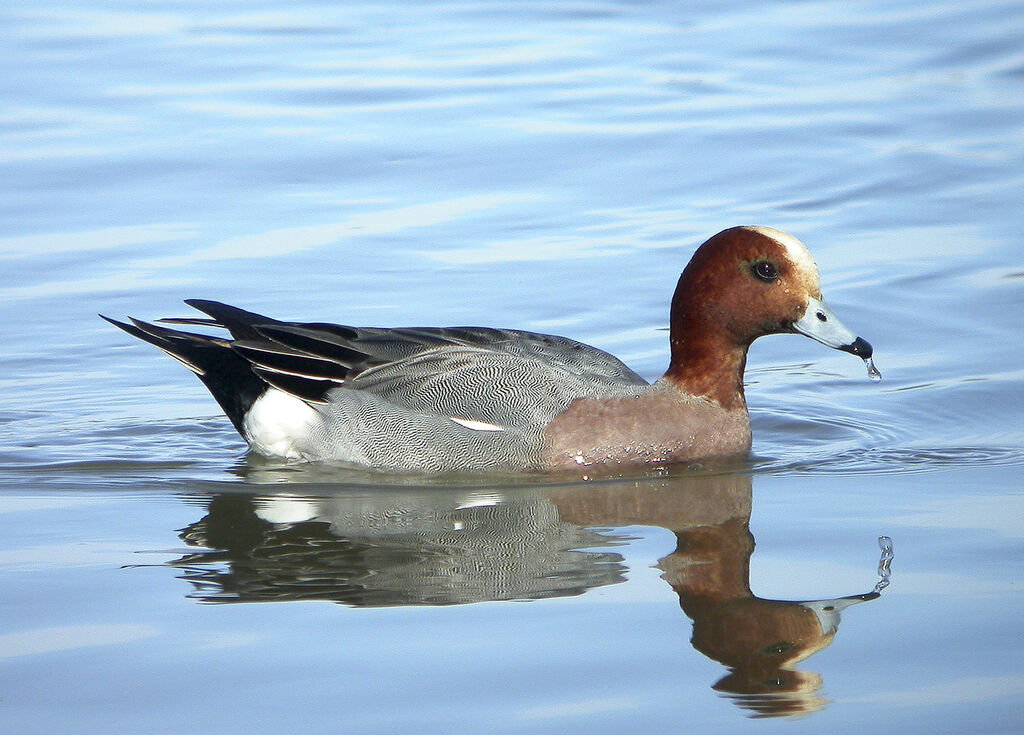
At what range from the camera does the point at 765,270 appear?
6.13m

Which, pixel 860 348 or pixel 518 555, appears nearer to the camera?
pixel 518 555

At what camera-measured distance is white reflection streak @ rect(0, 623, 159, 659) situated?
4.14 metres

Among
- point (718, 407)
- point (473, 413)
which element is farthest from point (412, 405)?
point (718, 407)

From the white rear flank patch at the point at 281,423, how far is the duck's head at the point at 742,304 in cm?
145

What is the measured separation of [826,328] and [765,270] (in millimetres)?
312

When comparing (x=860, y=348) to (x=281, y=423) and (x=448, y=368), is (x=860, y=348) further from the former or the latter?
(x=281, y=423)

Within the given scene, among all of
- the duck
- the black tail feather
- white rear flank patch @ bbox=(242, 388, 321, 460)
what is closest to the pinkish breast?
the duck

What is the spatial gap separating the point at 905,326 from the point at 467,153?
11.7 feet

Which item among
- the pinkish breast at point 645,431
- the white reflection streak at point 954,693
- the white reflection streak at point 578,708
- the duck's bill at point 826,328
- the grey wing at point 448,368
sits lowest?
the white reflection streak at point 578,708

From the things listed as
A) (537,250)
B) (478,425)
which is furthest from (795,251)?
(537,250)

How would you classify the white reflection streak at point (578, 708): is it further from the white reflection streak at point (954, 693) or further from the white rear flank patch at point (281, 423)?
the white rear flank patch at point (281, 423)

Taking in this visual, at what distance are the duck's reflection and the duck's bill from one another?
615mm

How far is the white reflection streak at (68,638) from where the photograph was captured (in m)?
4.14

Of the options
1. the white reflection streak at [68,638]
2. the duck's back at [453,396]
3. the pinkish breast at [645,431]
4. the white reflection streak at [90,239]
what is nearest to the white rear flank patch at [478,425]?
the duck's back at [453,396]
